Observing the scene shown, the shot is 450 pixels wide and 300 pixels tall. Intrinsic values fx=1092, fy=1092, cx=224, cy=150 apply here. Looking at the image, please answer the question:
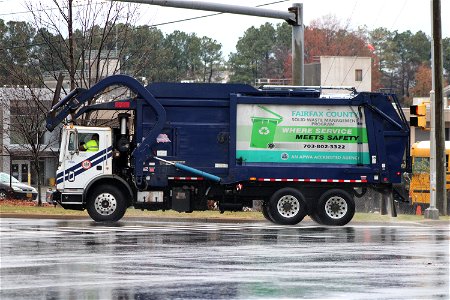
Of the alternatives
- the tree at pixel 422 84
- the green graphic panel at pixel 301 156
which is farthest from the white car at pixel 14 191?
the tree at pixel 422 84

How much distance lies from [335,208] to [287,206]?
4.11ft

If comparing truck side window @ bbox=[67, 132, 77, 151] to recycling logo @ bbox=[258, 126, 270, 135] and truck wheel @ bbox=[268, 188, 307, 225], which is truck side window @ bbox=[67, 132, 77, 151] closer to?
recycling logo @ bbox=[258, 126, 270, 135]

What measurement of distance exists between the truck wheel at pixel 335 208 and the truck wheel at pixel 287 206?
485 mm

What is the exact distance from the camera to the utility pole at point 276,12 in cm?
2769

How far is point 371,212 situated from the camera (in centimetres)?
3697

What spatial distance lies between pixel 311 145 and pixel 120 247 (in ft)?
30.7

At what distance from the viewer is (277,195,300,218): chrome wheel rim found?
27.6 metres

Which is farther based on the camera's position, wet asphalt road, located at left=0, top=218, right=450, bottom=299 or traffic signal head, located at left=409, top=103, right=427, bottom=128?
traffic signal head, located at left=409, top=103, right=427, bottom=128

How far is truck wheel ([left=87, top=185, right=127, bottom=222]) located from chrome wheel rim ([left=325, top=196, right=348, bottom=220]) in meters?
5.20

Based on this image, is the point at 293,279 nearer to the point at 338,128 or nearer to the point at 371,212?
the point at 338,128

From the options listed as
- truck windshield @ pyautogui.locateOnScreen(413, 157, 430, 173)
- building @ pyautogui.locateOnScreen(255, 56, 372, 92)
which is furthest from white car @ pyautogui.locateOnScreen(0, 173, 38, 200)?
building @ pyautogui.locateOnScreen(255, 56, 372, 92)

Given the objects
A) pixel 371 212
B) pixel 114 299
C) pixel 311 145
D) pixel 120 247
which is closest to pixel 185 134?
pixel 311 145

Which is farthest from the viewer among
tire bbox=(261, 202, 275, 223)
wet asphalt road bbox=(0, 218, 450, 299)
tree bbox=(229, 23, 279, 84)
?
tree bbox=(229, 23, 279, 84)

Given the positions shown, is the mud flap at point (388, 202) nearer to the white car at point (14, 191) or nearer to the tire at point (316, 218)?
the tire at point (316, 218)
